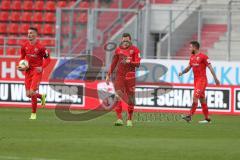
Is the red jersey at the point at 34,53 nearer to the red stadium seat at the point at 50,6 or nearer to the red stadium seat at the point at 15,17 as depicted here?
the red stadium seat at the point at 50,6

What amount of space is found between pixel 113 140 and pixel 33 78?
5771mm

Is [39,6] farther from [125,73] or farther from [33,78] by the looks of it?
[125,73]

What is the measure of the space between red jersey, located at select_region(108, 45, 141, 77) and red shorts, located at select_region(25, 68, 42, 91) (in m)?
2.26

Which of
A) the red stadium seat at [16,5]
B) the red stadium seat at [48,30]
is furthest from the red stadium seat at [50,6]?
the red stadium seat at [16,5]

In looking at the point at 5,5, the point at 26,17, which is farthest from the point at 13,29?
the point at 5,5

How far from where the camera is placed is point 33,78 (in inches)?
812

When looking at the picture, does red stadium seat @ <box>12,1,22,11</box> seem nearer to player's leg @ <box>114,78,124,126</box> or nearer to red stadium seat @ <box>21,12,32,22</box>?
red stadium seat @ <box>21,12,32,22</box>

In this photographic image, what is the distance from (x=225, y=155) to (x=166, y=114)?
458 inches

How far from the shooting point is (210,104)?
2600cm

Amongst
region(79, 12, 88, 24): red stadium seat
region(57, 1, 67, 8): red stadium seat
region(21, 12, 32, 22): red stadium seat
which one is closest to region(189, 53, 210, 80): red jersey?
region(79, 12, 88, 24): red stadium seat

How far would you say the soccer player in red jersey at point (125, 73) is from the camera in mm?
19031

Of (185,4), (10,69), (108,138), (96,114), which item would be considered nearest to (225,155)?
(108,138)

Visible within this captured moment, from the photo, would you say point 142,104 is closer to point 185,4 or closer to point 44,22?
point 185,4

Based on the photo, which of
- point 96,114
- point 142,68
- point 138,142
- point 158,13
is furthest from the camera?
point 158,13
